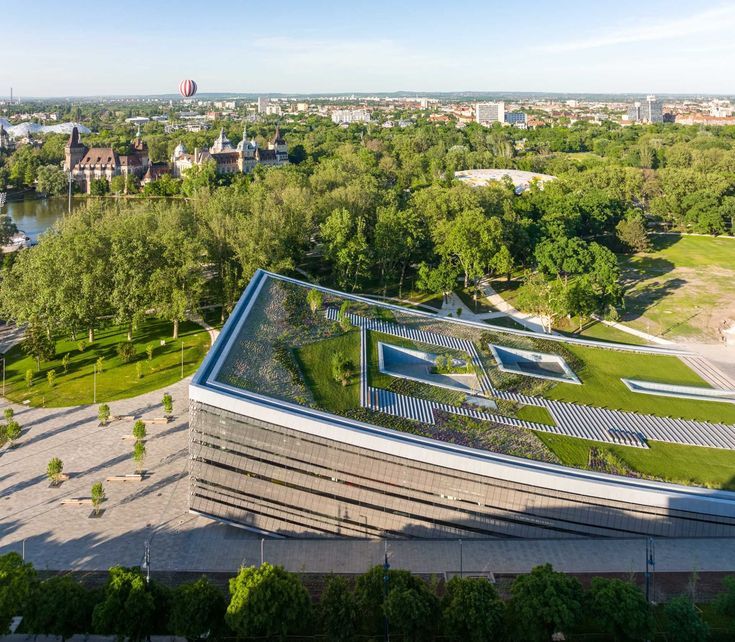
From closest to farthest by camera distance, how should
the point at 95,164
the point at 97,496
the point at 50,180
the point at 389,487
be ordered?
1. the point at 389,487
2. the point at 97,496
3. the point at 50,180
4. the point at 95,164

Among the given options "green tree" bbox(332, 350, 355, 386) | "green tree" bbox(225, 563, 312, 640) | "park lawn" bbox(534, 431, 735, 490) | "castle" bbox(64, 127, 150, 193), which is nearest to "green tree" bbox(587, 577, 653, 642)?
"park lawn" bbox(534, 431, 735, 490)

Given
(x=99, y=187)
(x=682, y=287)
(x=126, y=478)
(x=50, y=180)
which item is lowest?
(x=126, y=478)

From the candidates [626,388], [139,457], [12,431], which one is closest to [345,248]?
[626,388]

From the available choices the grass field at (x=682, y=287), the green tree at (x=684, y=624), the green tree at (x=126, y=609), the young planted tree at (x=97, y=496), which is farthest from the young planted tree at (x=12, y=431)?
the grass field at (x=682, y=287)

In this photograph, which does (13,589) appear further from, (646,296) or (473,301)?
(646,296)

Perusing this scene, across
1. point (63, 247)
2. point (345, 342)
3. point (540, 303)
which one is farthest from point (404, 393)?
point (63, 247)

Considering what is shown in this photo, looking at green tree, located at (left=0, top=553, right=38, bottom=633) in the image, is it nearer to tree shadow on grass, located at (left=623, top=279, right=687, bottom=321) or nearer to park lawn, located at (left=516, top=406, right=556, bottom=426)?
park lawn, located at (left=516, top=406, right=556, bottom=426)

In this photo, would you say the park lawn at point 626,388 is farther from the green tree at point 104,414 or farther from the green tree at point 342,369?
the green tree at point 104,414
